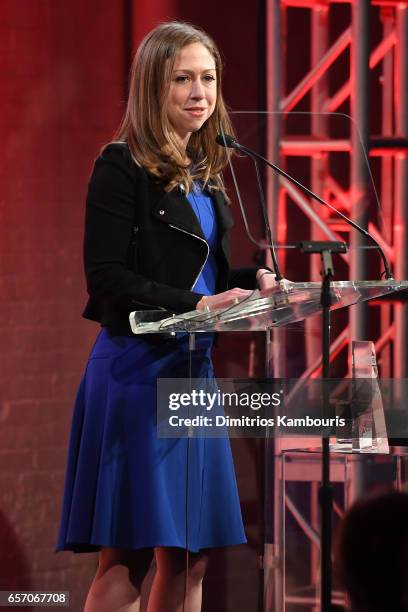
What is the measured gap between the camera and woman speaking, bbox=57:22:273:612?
2.31 metres

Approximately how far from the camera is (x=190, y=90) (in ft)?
8.08

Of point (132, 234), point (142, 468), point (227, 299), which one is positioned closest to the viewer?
point (227, 299)

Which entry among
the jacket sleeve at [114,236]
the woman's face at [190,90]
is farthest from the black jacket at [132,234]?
the woman's face at [190,90]

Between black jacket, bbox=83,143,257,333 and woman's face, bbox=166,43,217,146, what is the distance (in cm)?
15

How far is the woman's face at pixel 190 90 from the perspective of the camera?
2457 mm

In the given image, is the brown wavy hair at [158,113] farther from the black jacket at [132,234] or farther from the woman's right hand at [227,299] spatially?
the woman's right hand at [227,299]

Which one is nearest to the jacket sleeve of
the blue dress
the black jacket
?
the black jacket

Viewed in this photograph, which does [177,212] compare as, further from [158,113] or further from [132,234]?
[158,113]

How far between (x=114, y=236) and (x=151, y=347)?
10.2 inches

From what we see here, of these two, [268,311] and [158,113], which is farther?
[158,113]

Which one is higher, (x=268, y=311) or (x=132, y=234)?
(x=132, y=234)

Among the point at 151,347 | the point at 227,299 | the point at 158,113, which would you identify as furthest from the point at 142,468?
the point at 158,113

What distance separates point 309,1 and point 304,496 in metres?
2.14

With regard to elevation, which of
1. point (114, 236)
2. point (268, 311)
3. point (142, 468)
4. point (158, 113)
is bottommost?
point (142, 468)
